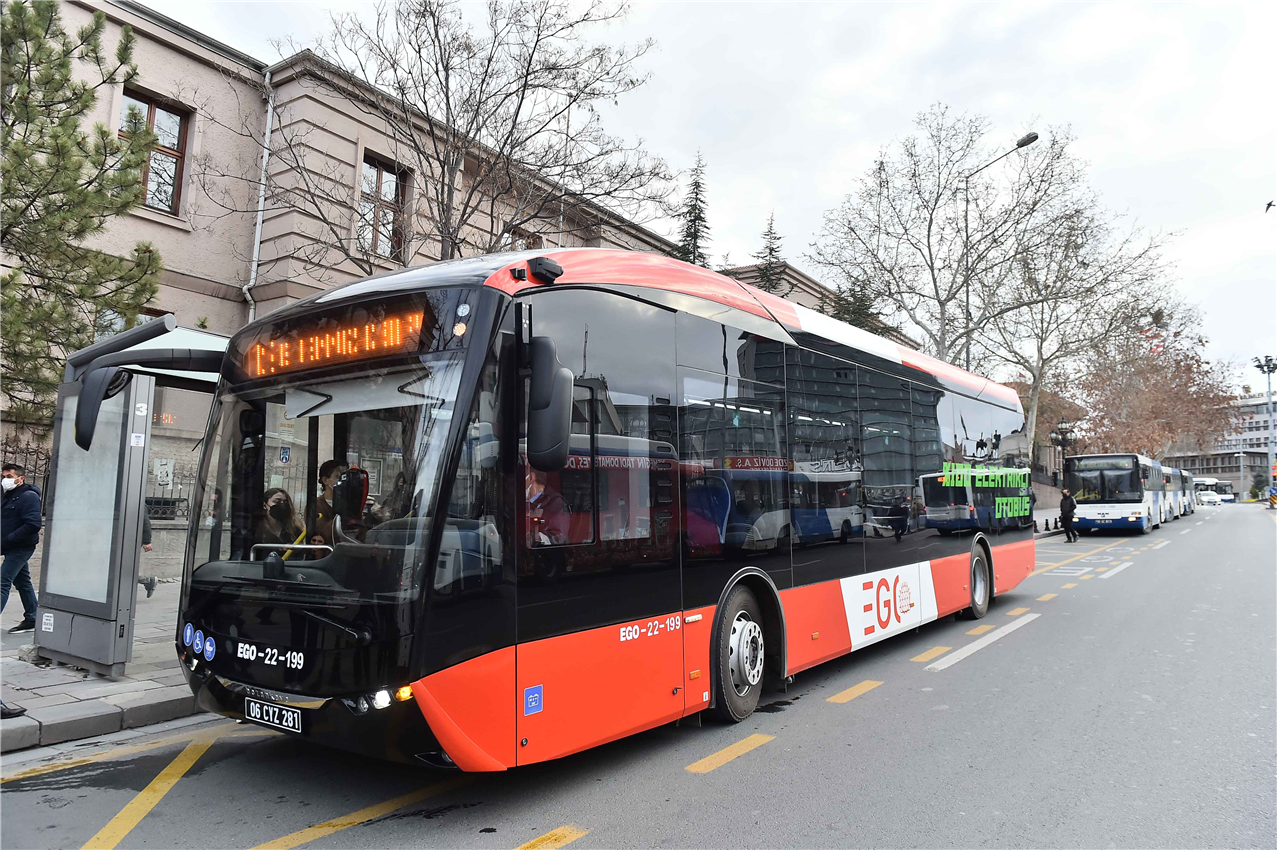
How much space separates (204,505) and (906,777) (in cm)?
446

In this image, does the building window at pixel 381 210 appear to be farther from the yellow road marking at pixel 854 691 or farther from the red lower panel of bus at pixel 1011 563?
the red lower panel of bus at pixel 1011 563

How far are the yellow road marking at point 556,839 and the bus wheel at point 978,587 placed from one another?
7.73m

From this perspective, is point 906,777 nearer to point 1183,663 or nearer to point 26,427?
point 1183,663

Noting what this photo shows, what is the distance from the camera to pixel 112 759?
16.5 feet

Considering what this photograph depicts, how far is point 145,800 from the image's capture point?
4.30m

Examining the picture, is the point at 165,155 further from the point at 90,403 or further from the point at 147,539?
the point at 90,403

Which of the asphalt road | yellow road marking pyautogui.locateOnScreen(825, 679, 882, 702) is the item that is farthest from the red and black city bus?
yellow road marking pyautogui.locateOnScreen(825, 679, 882, 702)

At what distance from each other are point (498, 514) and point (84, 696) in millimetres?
4385

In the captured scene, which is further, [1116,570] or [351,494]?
[1116,570]

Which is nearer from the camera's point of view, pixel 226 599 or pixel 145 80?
pixel 226 599

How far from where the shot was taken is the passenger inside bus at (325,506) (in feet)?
13.5

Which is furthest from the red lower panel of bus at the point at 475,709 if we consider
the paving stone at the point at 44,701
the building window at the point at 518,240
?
the building window at the point at 518,240

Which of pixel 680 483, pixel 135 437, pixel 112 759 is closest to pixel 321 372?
pixel 680 483

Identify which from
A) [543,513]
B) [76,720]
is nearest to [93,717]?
[76,720]
